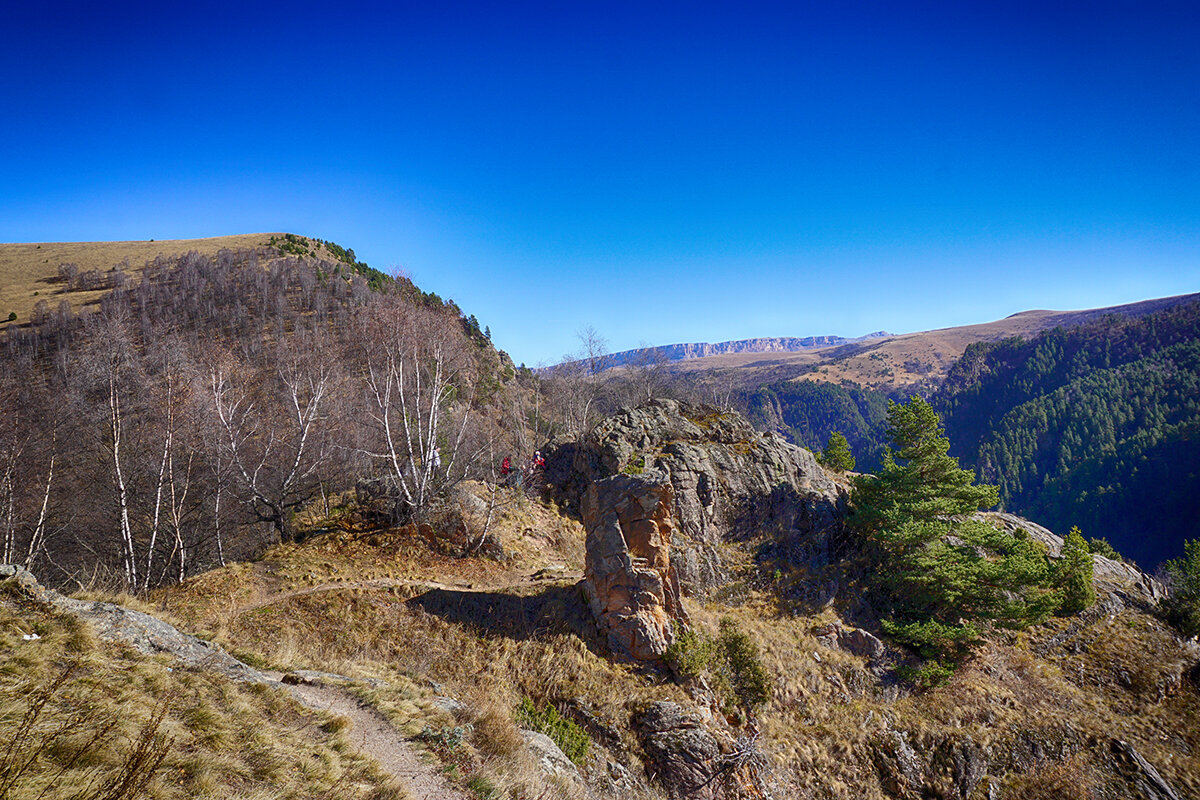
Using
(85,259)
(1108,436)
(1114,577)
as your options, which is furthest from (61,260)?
(1108,436)

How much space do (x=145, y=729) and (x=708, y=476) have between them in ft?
76.0

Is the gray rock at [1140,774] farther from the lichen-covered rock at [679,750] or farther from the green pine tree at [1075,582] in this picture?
the lichen-covered rock at [679,750]

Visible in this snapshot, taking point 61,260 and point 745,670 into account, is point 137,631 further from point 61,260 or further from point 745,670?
point 61,260

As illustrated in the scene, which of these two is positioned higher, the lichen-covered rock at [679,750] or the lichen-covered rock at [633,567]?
the lichen-covered rock at [633,567]

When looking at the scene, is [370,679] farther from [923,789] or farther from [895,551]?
[895,551]

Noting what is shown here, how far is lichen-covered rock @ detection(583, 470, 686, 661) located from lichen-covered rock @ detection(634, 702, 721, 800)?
209 centimetres

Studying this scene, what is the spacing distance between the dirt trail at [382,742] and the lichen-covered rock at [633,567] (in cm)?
912

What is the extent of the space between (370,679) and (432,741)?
363cm

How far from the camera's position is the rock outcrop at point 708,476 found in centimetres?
2420

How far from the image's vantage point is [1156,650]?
893 inches

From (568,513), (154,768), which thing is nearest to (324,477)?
(568,513)

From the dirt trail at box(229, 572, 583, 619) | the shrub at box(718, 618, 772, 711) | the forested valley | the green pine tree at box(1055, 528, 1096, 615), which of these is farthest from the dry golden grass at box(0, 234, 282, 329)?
the green pine tree at box(1055, 528, 1096, 615)

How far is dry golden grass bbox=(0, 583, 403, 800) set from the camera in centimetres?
514

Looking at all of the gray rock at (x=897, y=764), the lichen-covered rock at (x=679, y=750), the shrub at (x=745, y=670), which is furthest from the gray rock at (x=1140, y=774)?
the lichen-covered rock at (x=679, y=750)
